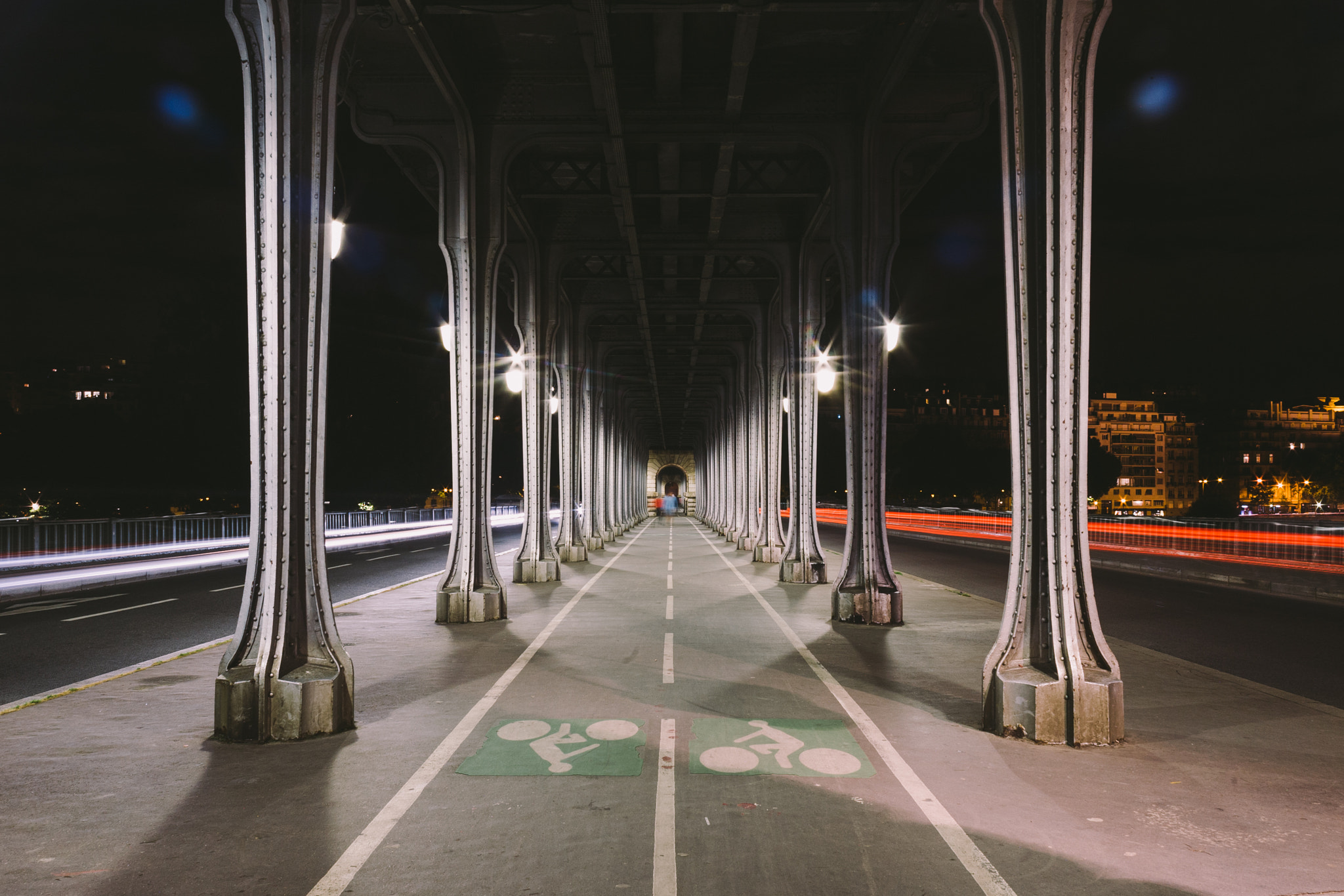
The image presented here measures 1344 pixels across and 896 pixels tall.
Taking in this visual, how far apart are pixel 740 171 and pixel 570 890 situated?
1692 centimetres

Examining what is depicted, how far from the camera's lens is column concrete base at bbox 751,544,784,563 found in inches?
1038

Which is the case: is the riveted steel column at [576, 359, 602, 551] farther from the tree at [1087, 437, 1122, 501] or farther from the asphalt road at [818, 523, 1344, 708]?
the tree at [1087, 437, 1122, 501]

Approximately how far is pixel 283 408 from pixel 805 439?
1455 cm

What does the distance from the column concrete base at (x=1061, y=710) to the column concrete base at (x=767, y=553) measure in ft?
63.4

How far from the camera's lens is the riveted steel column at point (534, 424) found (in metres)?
20.0

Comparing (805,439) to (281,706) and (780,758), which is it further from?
(281,706)

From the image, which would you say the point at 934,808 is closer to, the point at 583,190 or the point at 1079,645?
the point at 1079,645

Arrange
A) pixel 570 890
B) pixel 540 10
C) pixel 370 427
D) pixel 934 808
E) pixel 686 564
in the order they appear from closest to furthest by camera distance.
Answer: pixel 570 890 < pixel 934 808 < pixel 540 10 < pixel 686 564 < pixel 370 427

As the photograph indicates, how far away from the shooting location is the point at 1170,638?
1253cm

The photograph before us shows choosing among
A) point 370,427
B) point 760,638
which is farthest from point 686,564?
point 370,427

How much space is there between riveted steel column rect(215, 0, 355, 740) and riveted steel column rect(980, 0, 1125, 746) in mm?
5617

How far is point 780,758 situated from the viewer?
6391 mm

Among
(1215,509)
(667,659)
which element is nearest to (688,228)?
(667,659)

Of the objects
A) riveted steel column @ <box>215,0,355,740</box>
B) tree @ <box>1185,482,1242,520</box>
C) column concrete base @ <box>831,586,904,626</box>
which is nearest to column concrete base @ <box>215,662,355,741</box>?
riveted steel column @ <box>215,0,355,740</box>
